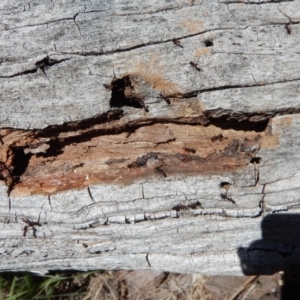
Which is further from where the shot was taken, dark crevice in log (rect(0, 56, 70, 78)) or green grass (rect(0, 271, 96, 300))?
green grass (rect(0, 271, 96, 300))

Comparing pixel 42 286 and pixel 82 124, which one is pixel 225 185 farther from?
pixel 42 286

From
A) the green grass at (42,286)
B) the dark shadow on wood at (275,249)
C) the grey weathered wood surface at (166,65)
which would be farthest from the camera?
the green grass at (42,286)

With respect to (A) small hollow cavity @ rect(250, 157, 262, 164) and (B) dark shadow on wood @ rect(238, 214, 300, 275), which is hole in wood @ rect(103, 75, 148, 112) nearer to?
(A) small hollow cavity @ rect(250, 157, 262, 164)

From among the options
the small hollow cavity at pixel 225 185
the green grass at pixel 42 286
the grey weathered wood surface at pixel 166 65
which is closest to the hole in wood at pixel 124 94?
the grey weathered wood surface at pixel 166 65

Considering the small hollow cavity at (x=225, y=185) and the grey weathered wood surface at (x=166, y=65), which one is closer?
the grey weathered wood surface at (x=166, y=65)

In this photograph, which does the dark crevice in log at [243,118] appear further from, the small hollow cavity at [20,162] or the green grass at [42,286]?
the green grass at [42,286]

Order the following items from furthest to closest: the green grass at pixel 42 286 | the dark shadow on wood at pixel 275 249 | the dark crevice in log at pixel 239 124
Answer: the green grass at pixel 42 286
the dark shadow on wood at pixel 275 249
the dark crevice in log at pixel 239 124

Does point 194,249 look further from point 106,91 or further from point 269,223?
point 106,91

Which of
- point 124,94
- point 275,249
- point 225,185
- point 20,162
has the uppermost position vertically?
point 124,94

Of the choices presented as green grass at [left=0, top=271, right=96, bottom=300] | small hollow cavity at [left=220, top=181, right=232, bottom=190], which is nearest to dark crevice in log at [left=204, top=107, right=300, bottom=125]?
small hollow cavity at [left=220, top=181, right=232, bottom=190]

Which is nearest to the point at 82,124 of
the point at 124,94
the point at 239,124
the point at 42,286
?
the point at 124,94
